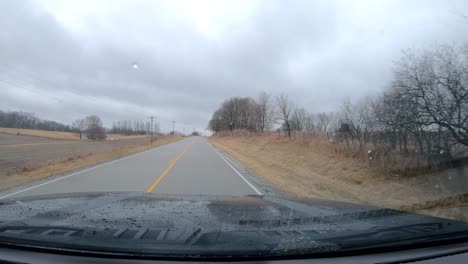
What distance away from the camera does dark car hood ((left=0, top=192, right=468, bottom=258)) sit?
221 centimetres

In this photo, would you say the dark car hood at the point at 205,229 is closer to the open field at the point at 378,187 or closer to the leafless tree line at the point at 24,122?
the open field at the point at 378,187

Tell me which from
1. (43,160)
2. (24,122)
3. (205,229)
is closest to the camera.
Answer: (205,229)

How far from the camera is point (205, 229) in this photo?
2580 mm

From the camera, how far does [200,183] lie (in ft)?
36.1

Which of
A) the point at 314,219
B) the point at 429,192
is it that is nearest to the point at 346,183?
the point at 429,192

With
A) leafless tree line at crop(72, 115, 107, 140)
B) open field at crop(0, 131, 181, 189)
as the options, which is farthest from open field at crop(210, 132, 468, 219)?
leafless tree line at crop(72, 115, 107, 140)

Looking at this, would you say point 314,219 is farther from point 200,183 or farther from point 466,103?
point 466,103

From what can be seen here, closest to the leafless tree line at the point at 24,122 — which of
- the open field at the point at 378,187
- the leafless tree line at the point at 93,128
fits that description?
the leafless tree line at the point at 93,128

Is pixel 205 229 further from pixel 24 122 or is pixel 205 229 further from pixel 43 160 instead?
pixel 24 122

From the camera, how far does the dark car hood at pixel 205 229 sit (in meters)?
2.21

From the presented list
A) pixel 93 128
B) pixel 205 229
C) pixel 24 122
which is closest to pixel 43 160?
pixel 205 229

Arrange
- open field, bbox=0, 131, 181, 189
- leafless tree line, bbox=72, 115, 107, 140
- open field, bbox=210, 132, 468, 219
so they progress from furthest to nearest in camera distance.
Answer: leafless tree line, bbox=72, 115, 107, 140
open field, bbox=0, 131, 181, 189
open field, bbox=210, 132, 468, 219

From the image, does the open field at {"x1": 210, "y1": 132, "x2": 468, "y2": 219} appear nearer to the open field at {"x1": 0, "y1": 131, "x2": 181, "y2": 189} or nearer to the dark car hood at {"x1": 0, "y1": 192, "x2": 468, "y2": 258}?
the dark car hood at {"x1": 0, "y1": 192, "x2": 468, "y2": 258}

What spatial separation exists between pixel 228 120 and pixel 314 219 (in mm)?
106790
